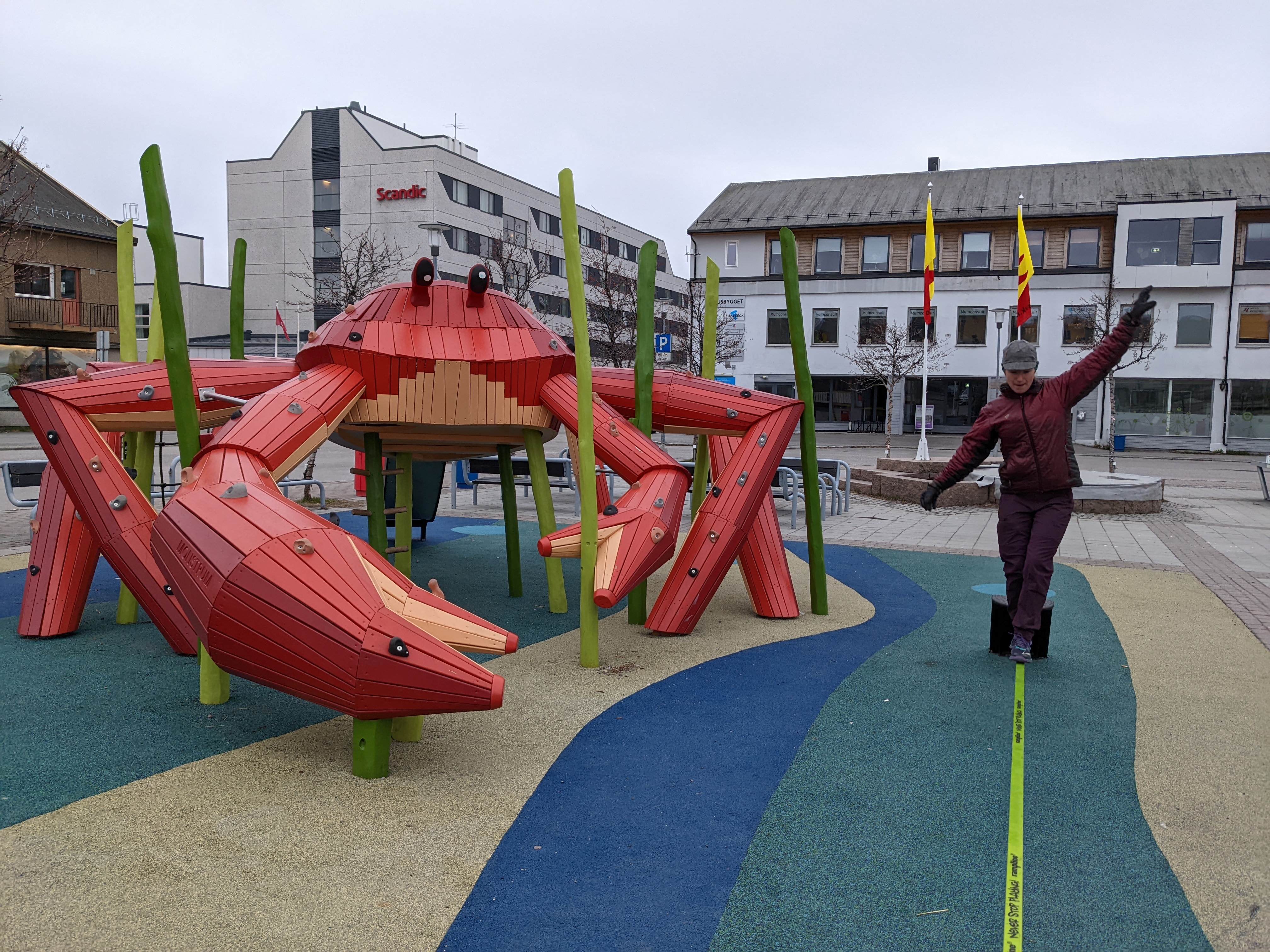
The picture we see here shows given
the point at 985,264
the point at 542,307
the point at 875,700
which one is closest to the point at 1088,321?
the point at 985,264

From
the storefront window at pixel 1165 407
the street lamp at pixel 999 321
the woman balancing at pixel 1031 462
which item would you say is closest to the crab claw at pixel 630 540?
the woman balancing at pixel 1031 462

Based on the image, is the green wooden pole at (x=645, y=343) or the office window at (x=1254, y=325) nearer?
the green wooden pole at (x=645, y=343)

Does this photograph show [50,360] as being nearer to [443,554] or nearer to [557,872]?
[443,554]

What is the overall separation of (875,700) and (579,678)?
1.49 meters

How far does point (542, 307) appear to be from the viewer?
142 ft

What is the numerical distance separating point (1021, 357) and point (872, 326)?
102ft

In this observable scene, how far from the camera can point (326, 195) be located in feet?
135

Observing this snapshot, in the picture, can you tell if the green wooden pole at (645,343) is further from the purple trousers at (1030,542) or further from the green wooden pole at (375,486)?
the purple trousers at (1030,542)

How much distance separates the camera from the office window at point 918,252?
33969 mm

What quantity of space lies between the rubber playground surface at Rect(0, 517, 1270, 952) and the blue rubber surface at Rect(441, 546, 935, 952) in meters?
0.01

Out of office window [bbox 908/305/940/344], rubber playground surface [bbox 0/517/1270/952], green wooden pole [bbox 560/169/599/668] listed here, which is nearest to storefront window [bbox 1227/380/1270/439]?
office window [bbox 908/305/940/344]

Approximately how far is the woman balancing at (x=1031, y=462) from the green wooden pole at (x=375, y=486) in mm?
3327

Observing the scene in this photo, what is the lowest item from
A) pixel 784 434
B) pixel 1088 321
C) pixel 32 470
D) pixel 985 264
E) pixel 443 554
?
pixel 443 554

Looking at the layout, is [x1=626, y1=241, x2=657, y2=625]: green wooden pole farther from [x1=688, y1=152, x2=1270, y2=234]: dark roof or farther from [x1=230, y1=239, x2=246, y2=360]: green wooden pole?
[x1=688, y1=152, x2=1270, y2=234]: dark roof
